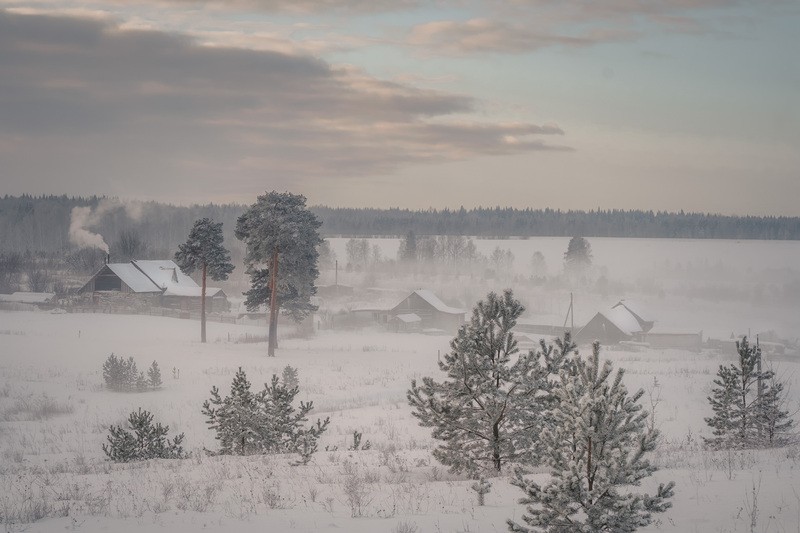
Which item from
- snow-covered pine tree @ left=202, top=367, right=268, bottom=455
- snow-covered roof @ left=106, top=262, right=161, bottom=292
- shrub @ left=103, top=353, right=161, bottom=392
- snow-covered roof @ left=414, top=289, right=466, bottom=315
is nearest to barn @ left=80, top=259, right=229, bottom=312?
snow-covered roof @ left=106, top=262, right=161, bottom=292

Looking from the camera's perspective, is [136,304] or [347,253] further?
[347,253]

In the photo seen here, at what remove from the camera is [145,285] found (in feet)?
256

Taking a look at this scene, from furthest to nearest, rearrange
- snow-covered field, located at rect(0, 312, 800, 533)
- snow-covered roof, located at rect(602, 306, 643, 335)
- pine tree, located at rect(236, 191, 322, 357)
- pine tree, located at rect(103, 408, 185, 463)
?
snow-covered roof, located at rect(602, 306, 643, 335), pine tree, located at rect(236, 191, 322, 357), pine tree, located at rect(103, 408, 185, 463), snow-covered field, located at rect(0, 312, 800, 533)

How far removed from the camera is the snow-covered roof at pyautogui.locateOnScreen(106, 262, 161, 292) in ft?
253

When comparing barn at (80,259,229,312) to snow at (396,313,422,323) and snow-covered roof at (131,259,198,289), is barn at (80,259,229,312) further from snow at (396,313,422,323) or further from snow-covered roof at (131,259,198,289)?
snow at (396,313,422,323)

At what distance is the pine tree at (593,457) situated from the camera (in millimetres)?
7145

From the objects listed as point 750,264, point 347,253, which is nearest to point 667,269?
point 750,264

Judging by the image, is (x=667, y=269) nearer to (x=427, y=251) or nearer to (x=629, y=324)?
(x=427, y=251)

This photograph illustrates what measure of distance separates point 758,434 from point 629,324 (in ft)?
184

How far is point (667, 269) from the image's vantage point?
520 ft

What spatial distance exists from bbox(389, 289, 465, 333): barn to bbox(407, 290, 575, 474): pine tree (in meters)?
67.4

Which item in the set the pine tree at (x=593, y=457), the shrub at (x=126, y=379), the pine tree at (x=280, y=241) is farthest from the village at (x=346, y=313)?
the pine tree at (x=593, y=457)

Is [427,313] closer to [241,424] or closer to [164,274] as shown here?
[164,274]

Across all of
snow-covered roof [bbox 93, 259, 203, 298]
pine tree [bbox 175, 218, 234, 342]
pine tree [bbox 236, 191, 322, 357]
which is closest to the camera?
pine tree [bbox 236, 191, 322, 357]
